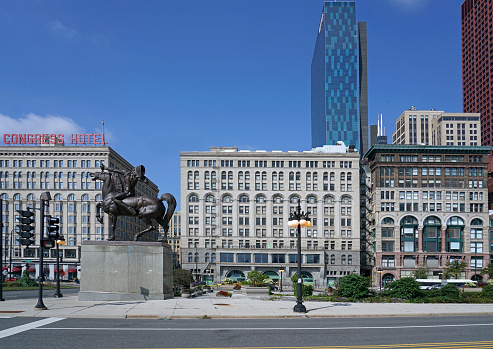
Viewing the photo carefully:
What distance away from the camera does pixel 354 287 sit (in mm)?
33250

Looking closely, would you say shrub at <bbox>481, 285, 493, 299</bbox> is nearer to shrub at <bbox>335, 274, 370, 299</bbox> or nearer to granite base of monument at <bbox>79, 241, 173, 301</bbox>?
shrub at <bbox>335, 274, 370, 299</bbox>

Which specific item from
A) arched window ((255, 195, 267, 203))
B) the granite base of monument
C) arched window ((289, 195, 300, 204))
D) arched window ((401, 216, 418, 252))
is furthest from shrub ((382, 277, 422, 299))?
arched window ((401, 216, 418, 252))

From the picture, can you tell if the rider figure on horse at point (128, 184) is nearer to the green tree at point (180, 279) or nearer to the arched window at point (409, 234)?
the green tree at point (180, 279)

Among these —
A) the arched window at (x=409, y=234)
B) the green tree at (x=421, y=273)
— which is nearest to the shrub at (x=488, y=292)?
the green tree at (x=421, y=273)

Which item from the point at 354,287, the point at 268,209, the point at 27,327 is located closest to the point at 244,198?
the point at 268,209

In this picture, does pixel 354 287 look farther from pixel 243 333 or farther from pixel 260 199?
pixel 260 199

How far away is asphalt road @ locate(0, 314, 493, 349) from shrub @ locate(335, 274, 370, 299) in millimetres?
10280

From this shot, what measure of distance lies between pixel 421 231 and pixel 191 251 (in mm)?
53148

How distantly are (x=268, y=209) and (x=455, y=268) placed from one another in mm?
42741

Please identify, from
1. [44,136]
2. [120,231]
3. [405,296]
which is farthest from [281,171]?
[405,296]

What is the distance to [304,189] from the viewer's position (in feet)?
392

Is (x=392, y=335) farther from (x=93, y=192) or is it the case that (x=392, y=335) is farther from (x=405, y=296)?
(x=93, y=192)

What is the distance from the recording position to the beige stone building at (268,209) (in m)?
117

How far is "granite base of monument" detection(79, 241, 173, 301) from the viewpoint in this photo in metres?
29.5
